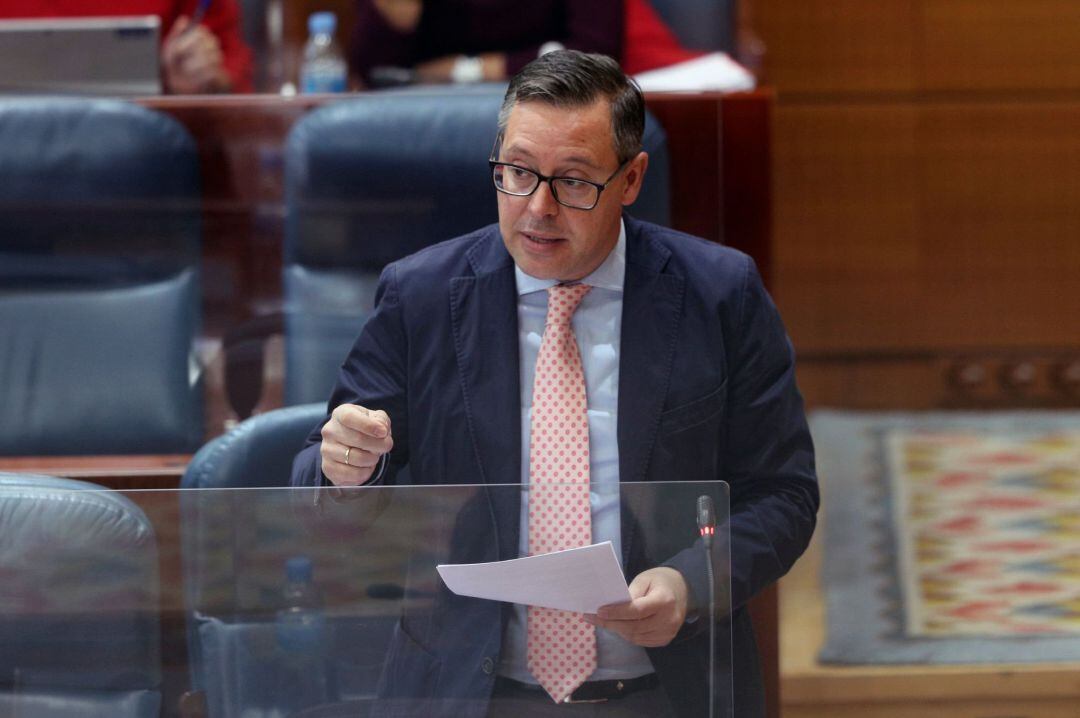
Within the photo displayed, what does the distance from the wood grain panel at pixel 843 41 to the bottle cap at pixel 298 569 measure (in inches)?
67.3

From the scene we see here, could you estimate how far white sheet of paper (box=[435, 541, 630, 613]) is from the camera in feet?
2.55

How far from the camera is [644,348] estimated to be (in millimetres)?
1012

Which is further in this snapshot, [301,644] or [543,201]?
[543,201]

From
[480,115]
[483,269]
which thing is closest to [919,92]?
[480,115]

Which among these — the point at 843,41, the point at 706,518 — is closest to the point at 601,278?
the point at 706,518

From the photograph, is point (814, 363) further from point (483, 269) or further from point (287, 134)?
point (483, 269)

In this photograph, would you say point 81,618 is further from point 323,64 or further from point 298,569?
point 323,64

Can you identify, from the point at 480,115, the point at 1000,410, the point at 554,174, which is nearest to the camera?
the point at 554,174

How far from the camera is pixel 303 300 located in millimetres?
1459

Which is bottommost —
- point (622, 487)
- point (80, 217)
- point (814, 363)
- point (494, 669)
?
point (814, 363)

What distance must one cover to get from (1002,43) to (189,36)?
4.46 feet

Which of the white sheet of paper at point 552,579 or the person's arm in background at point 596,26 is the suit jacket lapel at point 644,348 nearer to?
the white sheet of paper at point 552,579

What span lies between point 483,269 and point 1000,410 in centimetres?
151

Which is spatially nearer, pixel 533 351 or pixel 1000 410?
pixel 533 351
